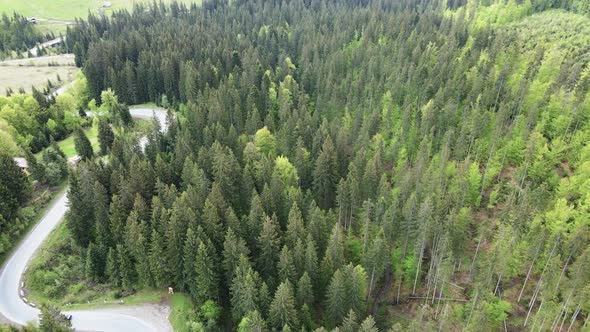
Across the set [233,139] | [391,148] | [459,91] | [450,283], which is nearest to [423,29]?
[459,91]

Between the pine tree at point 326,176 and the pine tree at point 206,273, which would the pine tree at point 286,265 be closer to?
the pine tree at point 206,273

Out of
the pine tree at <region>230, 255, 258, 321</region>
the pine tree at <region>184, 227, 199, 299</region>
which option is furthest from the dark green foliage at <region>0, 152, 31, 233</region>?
the pine tree at <region>230, 255, 258, 321</region>

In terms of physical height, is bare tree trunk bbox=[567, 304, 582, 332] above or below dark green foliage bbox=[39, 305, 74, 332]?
below

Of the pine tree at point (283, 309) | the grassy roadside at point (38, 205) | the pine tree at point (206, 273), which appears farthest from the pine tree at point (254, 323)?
the grassy roadside at point (38, 205)

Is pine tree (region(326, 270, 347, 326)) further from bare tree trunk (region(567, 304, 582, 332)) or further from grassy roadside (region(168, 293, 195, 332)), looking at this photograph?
bare tree trunk (region(567, 304, 582, 332))

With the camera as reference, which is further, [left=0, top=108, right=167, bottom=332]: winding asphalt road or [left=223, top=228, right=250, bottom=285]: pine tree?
Answer: [left=223, top=228, right=250, bottom=285]: pine tree
